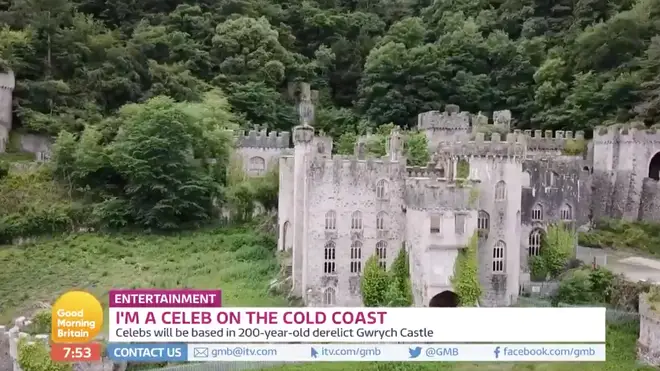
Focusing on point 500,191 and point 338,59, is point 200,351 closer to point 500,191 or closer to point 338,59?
point 500,191

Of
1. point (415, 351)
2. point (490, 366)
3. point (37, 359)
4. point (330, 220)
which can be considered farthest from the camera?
point (330, 220)

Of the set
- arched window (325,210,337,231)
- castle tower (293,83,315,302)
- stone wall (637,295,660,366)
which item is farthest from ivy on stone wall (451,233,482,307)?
castle tower (293,83,315,302)

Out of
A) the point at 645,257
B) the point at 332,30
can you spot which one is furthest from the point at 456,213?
the point at 332,30

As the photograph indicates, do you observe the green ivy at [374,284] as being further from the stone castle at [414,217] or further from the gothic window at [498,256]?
the gothic window at [498,256]

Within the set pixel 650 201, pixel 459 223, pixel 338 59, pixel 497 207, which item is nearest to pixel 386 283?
pixel 459 223

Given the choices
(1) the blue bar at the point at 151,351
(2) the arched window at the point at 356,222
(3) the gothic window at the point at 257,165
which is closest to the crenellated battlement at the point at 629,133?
(2) the arched window at the point at 356,222

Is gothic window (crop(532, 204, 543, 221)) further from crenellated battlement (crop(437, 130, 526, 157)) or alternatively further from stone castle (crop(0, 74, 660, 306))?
crenellated battlement (crop(437, 130, 526, 157))
